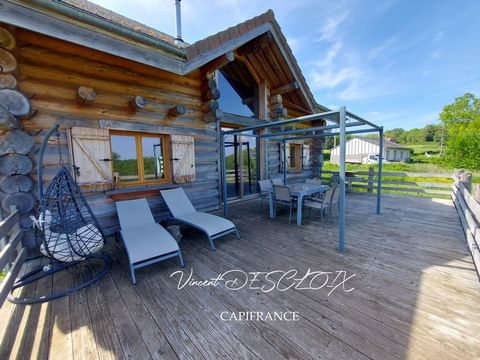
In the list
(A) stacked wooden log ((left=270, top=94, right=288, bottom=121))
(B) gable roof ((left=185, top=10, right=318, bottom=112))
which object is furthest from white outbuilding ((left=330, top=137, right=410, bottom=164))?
(B) gable roof ((left=185, top=10, right=318, bottom=112))

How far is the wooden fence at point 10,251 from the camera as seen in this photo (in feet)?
6.01

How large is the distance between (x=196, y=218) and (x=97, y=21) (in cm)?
300

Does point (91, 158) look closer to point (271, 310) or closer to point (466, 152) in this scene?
point (271, 310)

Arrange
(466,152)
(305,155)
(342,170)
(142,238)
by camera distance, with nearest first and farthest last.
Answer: (142,238), (342,170), (305,155), (466,152)

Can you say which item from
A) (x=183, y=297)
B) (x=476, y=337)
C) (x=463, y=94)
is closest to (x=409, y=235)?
(x=476, y=337)

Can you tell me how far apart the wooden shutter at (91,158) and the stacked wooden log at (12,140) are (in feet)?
1.74

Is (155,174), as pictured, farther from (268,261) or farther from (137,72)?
(268,261)

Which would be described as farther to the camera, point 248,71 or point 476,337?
point 248,71

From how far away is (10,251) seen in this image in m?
2.06

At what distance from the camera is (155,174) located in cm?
424

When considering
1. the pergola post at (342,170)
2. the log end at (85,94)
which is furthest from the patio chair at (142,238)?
the pergola post at (342,170)

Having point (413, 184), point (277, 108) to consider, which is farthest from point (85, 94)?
point (413, 184)

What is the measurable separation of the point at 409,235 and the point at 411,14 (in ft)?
24.8

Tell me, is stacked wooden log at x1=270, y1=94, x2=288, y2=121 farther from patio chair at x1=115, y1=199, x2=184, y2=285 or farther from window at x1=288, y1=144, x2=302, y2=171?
patio chair at x1=115, y1=199, x2=184, y2=285
